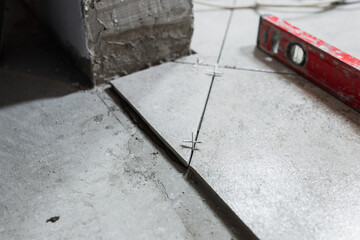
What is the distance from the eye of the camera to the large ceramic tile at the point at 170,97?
5.31ft

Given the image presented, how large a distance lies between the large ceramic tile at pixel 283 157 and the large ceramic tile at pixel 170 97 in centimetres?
9

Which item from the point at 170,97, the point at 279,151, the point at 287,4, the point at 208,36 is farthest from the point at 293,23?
the point at 279,151

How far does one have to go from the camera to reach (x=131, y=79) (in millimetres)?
1994

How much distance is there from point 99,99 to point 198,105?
62 cm

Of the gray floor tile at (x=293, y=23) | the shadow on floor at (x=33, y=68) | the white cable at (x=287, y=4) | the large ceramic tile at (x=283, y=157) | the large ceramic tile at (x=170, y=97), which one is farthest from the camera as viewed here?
the white cable at (x=287, y=4)

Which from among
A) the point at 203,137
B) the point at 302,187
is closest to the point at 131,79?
the point at 203,137

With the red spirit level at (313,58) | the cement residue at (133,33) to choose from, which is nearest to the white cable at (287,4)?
the red spirit level at (313,58)

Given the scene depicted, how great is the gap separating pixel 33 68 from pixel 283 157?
1.79 metres

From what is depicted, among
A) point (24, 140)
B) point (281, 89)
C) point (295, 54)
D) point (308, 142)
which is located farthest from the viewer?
point (295, 54)

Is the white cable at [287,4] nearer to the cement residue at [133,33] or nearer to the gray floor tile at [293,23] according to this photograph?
the gray floor tile at [293,23]

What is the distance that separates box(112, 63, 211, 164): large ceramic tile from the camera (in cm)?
162

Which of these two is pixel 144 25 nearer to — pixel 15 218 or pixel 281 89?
pixel 281 89

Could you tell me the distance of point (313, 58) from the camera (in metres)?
1.85

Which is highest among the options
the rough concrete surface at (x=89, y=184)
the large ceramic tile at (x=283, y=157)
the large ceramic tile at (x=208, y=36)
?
the large ceramic tile at (x=208, y=36)
